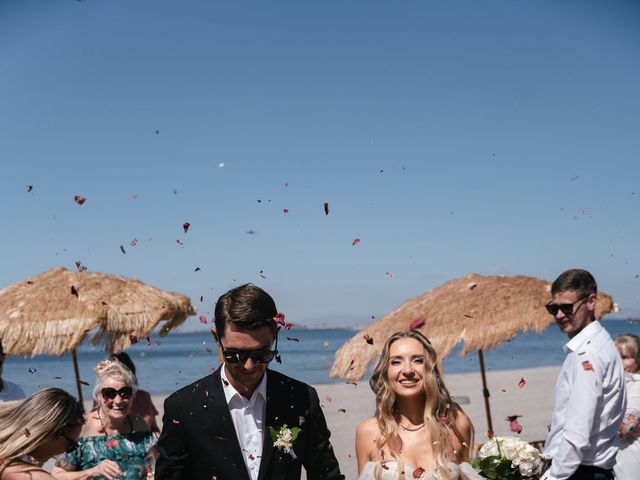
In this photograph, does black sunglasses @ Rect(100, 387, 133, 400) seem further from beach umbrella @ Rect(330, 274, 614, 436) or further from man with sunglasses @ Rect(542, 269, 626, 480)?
beach umbrella @ Rect(330, 274, 614, 436)

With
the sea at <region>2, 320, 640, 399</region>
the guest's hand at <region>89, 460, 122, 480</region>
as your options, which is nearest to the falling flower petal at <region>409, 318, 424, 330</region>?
the guest's hand at <region>89, 460, 122, 480</region>

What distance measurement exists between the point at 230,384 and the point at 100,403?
2378mm

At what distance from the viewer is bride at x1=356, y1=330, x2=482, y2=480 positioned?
4500 mm

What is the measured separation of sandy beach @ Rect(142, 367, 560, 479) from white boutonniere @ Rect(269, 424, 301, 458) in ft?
12.8

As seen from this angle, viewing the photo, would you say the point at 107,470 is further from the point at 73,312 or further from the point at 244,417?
the point at 73,312

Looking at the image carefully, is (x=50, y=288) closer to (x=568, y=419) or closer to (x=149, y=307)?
(x=149, y=307)

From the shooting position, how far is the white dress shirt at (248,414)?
11.9ft

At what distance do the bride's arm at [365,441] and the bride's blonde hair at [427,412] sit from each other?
0.05 m

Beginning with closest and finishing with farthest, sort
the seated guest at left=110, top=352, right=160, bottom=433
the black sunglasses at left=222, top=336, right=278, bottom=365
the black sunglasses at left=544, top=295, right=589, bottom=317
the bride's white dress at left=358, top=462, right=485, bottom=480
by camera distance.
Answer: the black sunglasses at left=222, top=336, right=278, bottom=365 < the bride's white dress at left=358, top=462, right=485, bottom=480 < the black sunglasses at left=544, top=295, right=589, bottom=317 < the seated guest at left=110, top=352, right=160, bottom=433

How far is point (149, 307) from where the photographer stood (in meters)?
9.58

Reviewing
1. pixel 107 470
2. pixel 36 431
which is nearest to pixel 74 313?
pixel 107 470

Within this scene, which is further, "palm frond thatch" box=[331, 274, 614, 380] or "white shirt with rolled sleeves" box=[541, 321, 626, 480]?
"palm frond thatch" box=[331, 274, 614, 380]

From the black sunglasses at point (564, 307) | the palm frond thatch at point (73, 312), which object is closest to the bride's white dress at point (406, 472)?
the black sunglasses at point (564, 307)

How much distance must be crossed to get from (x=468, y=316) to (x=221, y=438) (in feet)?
21.0
